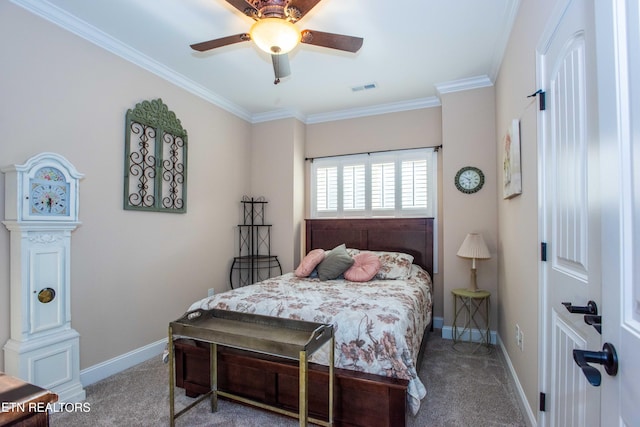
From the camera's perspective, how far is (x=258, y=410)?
2.22 meters

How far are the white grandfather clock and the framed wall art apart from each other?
3.08 m

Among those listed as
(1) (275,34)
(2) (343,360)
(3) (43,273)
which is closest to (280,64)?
(1) (275,34)

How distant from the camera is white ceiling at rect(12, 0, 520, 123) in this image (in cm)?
242

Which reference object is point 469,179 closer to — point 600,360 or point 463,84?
point 463,84

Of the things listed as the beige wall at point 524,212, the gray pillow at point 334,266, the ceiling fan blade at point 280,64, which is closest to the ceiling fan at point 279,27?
the ceiling fan blade at point 280,64

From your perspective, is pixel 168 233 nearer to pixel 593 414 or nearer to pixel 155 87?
pixel 155 87

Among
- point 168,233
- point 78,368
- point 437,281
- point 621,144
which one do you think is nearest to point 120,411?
point 78,368

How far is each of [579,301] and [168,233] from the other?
3279mm

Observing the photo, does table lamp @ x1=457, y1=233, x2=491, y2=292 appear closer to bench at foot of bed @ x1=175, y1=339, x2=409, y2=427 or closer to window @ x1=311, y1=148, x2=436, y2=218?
window @ x1=311, y1=148, x2=436, y2=218

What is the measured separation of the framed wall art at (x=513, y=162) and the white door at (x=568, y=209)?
0.56m

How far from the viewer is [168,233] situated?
3.37 m

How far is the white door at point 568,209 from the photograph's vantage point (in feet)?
3.25

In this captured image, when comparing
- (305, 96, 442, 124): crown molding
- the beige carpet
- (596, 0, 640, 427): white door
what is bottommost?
the beige carpet

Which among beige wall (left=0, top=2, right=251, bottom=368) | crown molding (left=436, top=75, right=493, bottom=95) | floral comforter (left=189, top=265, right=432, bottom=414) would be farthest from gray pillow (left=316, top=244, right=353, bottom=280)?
crown molding (left=436, top=75, right=493, bottom=95)
